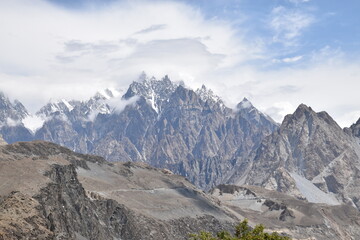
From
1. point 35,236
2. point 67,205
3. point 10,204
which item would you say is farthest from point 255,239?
point 67,205

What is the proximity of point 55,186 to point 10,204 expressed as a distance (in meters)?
35.7

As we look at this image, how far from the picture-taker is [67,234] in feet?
561

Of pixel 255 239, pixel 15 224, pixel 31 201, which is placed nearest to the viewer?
pixel 255 239

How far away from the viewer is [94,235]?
196250 mm

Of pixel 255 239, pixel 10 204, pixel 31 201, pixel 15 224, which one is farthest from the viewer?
pixel 31 201

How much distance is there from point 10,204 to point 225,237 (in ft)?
275

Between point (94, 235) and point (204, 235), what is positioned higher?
point (204, 235)

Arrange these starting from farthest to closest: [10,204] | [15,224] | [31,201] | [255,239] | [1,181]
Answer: [1,181]
[31,201]
[10,204]
[15,224]
[255,239]

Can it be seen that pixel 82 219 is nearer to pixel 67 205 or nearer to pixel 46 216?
pixel 67 205

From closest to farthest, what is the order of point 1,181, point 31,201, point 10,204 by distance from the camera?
point 10,204 < point 31,201 < point 1,181

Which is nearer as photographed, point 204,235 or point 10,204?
point 204,235

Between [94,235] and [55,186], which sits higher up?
[55,186]

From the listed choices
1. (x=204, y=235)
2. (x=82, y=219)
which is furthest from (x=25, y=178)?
(x=204, y=235)

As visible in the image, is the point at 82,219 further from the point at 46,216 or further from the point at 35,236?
the point at 35,236
